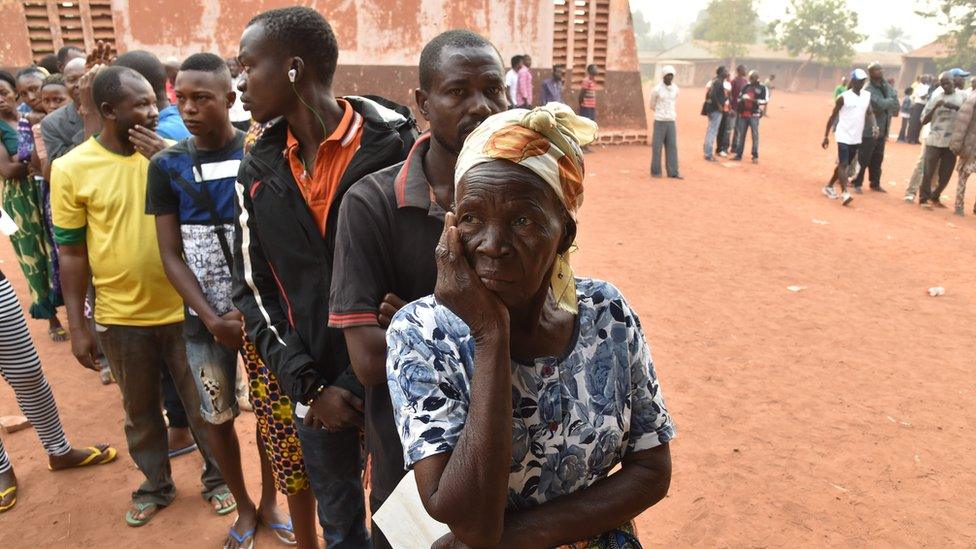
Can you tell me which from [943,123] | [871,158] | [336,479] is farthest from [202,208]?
[871,158]

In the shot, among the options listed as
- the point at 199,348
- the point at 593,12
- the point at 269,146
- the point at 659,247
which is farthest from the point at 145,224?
the point at 593,12

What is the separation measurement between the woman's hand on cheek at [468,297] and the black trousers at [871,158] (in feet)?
38.7

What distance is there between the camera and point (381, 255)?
187 centimetres

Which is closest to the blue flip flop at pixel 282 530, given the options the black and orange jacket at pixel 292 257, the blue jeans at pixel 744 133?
the black and orange jacket at pixel 292 257

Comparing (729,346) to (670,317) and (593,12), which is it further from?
(593,12)

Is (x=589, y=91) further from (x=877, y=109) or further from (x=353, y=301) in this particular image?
(x=353, y=301)

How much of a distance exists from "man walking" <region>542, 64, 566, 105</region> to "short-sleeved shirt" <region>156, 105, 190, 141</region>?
11392 mm

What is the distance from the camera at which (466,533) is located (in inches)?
52.2

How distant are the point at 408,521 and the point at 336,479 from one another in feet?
3.00

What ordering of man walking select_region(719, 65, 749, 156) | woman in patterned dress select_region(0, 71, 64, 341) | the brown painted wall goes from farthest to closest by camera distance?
1. man walking select_region(719, 65, 749, 156)
2. the brown painted wall
3. woman in patterned dress select_region(0, 71, 64, 341)

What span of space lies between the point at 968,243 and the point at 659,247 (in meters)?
4.18

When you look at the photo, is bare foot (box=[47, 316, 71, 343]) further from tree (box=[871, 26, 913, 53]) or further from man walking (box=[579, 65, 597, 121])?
tree (box=[871, 26, 913, 53])

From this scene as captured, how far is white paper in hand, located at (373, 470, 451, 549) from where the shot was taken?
1.53 metres

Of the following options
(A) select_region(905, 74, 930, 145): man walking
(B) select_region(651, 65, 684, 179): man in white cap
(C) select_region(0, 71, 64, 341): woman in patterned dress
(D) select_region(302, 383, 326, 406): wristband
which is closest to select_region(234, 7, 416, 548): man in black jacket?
(D) select_region(302, 383, 326, 406): wristband
